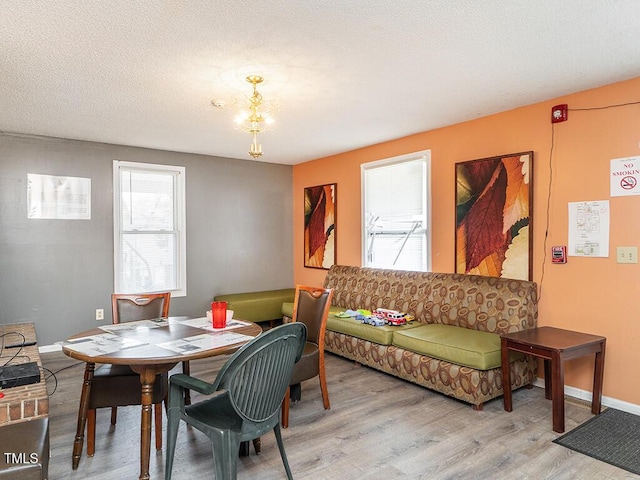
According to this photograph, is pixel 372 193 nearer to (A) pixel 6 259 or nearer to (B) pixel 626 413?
(B) pixel 626 413

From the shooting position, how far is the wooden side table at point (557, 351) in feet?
8.45

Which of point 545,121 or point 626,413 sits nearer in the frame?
point 626,413

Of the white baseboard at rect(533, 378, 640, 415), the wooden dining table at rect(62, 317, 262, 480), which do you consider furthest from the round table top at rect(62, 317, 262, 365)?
the white baseboard at rect(533, 378, 640, 415)

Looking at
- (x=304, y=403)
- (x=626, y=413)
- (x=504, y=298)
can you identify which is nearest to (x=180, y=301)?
(x=304, y=403)

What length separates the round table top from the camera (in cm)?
191

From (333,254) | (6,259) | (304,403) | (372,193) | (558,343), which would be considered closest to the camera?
(558,343)

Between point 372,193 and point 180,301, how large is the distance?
9.40ft

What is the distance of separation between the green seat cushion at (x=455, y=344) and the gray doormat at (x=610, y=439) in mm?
633

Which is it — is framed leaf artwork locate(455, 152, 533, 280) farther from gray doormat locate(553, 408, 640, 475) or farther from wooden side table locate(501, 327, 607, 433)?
gray doormat locate(553, 408, 640, 475)

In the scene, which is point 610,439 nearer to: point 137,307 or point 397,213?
point 397,213

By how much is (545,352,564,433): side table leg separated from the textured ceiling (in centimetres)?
194

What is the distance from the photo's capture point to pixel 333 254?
Result: 5555mm

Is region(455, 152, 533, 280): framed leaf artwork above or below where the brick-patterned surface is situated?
above

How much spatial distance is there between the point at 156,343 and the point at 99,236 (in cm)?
314
